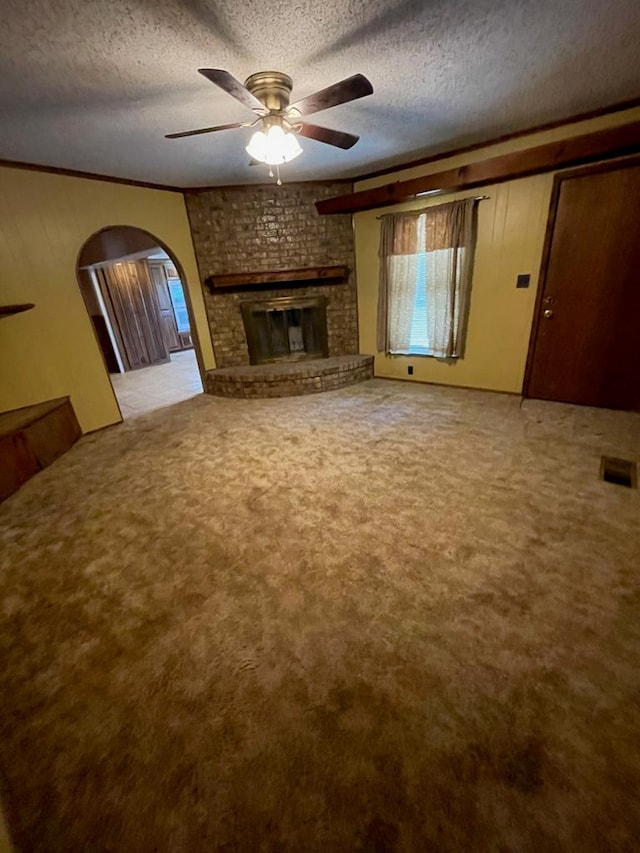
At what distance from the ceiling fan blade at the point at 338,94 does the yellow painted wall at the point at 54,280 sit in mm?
2579

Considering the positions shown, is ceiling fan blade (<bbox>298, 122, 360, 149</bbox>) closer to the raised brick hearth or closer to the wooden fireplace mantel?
the wooden fireplace mantel

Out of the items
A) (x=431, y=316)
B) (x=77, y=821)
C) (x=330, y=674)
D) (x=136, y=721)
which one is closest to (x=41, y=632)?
(x=136, y=721)

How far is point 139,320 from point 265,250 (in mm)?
3924

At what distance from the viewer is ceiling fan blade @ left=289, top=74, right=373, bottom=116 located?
5.01 ft

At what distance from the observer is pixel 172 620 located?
4.86 ft

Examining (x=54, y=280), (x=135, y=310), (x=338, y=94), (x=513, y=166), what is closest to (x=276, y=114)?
(x=338, y=94)

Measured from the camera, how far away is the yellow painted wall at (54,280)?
9.62 feet

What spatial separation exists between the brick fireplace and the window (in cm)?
59

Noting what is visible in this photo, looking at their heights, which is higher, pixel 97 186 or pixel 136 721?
pixel 97 186

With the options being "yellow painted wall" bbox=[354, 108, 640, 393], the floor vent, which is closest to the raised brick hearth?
"yellow painted wall" bbox=[354, 108, 640, 393]

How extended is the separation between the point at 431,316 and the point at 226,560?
11.1 ft

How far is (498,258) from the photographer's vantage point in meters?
3.38

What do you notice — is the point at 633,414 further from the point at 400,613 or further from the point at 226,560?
the point at 226,560

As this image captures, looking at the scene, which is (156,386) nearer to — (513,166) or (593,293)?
(513,166)
